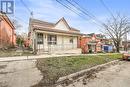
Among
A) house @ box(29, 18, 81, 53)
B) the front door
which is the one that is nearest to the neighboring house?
house @ box(29, 18, 81, 53)

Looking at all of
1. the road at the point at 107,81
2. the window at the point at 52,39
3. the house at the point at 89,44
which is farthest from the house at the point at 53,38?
the road at the point at 107,81

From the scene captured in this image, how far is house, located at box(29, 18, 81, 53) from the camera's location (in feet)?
86.9

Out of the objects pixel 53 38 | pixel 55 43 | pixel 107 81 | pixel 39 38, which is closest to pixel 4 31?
pixel 39 38

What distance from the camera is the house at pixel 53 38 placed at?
86.9 ft

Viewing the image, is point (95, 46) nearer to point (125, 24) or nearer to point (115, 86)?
point (125, 24)

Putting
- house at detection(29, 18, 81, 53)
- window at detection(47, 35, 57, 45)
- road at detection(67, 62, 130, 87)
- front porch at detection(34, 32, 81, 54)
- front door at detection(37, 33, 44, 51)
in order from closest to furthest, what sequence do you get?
road at detection(67, 62, 130, 87)
house at detection(29, 18, 81, 53)
front porch at detection(34, 32, 81, 54)
front door at detection(37, 33, 44, 51)
window at detection(47, 35, 57, 45)

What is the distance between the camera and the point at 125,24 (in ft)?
164

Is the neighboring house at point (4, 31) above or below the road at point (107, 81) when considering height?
above

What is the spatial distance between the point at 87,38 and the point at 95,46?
4838 millimetres

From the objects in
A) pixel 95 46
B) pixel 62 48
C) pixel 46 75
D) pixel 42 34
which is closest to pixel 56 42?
pixel 62 48

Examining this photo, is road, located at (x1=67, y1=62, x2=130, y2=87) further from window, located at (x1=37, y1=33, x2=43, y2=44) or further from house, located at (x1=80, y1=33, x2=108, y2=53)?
house, located at (x1=80, y1=33, x2=108, y2=53)

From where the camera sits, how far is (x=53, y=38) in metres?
29.7

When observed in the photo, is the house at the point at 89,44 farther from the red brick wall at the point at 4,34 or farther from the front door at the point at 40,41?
the red brick wall at the point at 4,34

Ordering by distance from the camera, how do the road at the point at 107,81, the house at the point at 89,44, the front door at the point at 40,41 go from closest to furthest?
the road at the point at 107,81 < the front door at the point at 40,41 < the house at the point at 89,44
